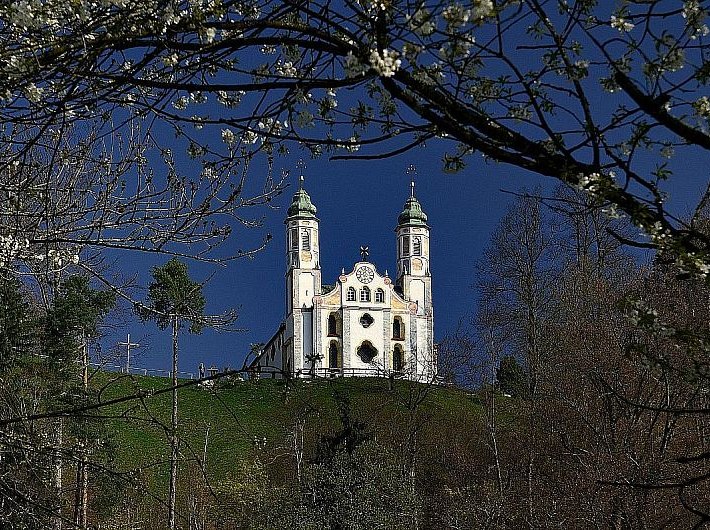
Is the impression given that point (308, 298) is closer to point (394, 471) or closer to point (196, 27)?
point (394, 471)

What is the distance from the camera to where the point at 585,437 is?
54.3ft

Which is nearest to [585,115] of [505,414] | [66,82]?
[66,82]

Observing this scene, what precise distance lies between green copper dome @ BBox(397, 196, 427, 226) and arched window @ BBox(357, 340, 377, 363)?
9.62m

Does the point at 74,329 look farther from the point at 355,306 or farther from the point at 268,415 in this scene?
the point at 355,306

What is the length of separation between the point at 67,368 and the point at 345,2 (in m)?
17.6

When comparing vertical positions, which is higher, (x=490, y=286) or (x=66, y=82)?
(x=490, y=286)

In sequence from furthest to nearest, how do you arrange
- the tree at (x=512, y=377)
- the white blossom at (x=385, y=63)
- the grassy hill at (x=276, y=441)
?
the grassy hill at (x=276, y=441)
the tree at (x=512, y=377)
the white blossom at (x=385, y=63)

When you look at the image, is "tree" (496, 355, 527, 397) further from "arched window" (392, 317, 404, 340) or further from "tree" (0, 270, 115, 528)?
"arched window" (392, 317, 404, 340)

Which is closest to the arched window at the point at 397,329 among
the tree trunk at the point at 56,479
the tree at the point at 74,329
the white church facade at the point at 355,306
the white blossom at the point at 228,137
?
the white church facade at the point at 355,306

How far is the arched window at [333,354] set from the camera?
2319 inches

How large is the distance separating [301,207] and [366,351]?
10623 millimetres

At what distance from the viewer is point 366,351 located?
59594 mm

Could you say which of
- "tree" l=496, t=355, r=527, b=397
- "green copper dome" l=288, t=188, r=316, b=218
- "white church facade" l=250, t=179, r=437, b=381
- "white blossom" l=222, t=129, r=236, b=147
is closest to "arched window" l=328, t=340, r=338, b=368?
"white church facade" l=250, t=179, r=437, b=381

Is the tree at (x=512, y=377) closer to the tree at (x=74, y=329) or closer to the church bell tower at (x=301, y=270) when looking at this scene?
the tree at (x=74, y=329)
